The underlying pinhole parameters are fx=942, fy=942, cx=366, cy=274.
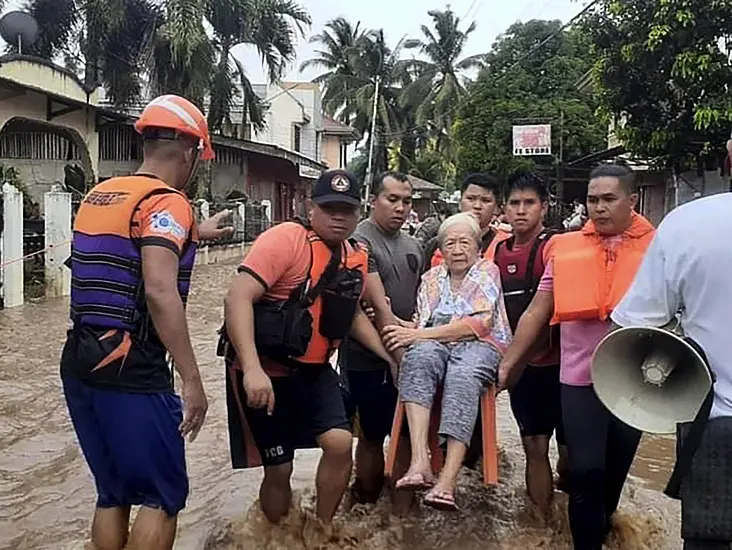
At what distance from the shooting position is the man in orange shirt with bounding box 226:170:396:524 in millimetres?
4160

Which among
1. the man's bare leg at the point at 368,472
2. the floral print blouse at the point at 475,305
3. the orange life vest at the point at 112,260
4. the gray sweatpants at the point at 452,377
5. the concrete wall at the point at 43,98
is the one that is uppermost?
the concrete wall at the point at 43,98

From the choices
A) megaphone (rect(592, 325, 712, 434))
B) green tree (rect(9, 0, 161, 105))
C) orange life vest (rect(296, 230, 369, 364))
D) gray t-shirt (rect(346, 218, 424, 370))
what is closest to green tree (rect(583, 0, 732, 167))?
gray t-shirt (rect(346, 218, 424, 370))

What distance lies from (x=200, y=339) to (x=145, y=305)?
29.2 ft

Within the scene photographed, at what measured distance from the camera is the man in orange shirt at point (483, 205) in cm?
544

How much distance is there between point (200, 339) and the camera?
12094 mm

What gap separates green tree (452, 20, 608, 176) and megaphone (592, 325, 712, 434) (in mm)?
30996

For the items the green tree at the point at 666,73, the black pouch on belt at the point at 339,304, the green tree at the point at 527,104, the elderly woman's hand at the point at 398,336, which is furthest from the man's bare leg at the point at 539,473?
the green tree at the point at 527,104

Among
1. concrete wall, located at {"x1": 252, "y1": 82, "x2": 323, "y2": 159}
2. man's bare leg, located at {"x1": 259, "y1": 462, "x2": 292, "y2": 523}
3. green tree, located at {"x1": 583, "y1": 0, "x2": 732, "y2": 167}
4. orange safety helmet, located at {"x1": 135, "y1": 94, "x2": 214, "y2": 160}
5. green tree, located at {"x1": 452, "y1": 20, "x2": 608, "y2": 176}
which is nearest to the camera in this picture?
orange safety helmet, located at {"x1": 135, "y1": 94, "x2": 214, "y2": 160}

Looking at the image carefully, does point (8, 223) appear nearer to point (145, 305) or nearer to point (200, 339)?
point (200, 339)

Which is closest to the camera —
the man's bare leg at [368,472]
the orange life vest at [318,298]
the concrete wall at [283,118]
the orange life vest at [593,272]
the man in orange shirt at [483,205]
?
the orange life vest at [593,272]

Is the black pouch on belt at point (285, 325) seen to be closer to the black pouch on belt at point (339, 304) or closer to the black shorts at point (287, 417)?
the black pouch on belt at point (339, 304)

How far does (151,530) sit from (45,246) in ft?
39.9

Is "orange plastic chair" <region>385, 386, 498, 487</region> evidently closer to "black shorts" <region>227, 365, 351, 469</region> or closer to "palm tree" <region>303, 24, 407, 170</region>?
"black shorts" <region>227, 365, 351, 469</region>

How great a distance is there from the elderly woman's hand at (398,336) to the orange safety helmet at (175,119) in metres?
1.44
